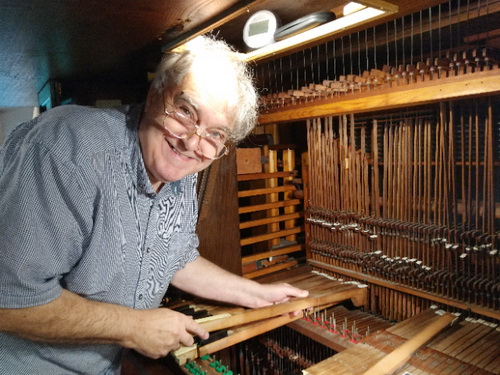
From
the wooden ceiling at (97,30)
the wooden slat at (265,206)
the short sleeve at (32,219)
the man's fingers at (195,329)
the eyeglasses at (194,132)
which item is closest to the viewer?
the short sleeve at (32,219)

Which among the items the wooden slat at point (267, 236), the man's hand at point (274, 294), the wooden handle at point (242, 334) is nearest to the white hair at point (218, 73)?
the man's hand at point (274, 294)

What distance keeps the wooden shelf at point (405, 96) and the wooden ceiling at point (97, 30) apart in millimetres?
533

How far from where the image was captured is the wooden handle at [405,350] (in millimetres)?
1827

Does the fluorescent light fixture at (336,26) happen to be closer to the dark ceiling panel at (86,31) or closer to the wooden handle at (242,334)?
the dark ceiling panel at (86,31)

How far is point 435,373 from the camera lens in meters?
1.85

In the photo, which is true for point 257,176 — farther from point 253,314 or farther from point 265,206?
point 253,314

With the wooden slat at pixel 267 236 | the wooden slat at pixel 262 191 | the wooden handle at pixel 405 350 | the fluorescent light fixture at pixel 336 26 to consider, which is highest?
the fluorescent light fixture at pixel 336 26

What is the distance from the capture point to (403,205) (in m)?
2.85

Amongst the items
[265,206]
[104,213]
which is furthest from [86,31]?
[104,213]

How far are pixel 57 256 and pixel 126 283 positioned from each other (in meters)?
0.40

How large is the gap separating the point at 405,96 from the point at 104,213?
1955 millimetres

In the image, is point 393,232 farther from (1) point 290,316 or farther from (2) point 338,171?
(1) point 290,316

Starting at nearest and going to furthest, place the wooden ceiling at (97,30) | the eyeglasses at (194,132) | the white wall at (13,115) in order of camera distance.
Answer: the eyeglasses at (194,132) < the wooden ceiling at (97,30) < the white wall at (13,115)

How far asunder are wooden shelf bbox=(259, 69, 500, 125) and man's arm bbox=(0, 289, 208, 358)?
191 centimetres
